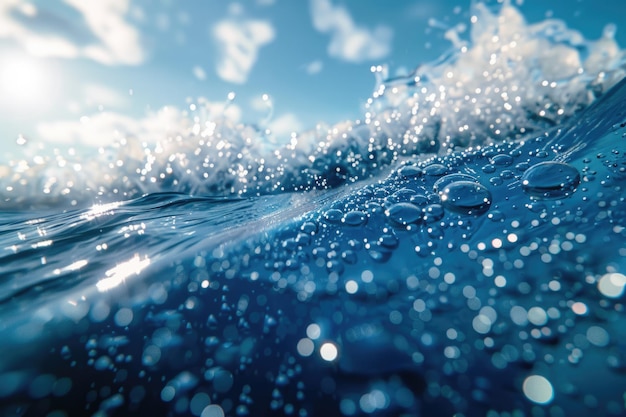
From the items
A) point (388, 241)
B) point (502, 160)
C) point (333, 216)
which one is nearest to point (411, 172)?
point (502, 160)

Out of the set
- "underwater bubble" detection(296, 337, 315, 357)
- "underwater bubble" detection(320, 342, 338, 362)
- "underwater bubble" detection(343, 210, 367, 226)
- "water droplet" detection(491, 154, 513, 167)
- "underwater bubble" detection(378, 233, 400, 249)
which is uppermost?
"water droplet" detection(491, 154, 513, 167)

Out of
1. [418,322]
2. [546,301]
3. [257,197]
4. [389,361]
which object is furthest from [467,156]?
[257,197]

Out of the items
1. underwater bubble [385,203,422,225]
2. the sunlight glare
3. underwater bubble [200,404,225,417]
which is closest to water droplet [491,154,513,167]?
underwater bubble [385,203,422,225]

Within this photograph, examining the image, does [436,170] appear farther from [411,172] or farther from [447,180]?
[447,180]

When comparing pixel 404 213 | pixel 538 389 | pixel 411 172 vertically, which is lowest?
pixel 538 389

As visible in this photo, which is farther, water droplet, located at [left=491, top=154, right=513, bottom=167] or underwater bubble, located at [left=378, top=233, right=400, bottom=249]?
water droplet, located at [left=491, top=154, right=513, bottom=167]

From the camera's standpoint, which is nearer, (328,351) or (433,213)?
(328,351)

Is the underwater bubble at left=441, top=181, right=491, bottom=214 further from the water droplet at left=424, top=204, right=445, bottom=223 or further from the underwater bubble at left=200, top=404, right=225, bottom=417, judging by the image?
the underwater bubble at left=200, top=404, right=225, bottom=417
